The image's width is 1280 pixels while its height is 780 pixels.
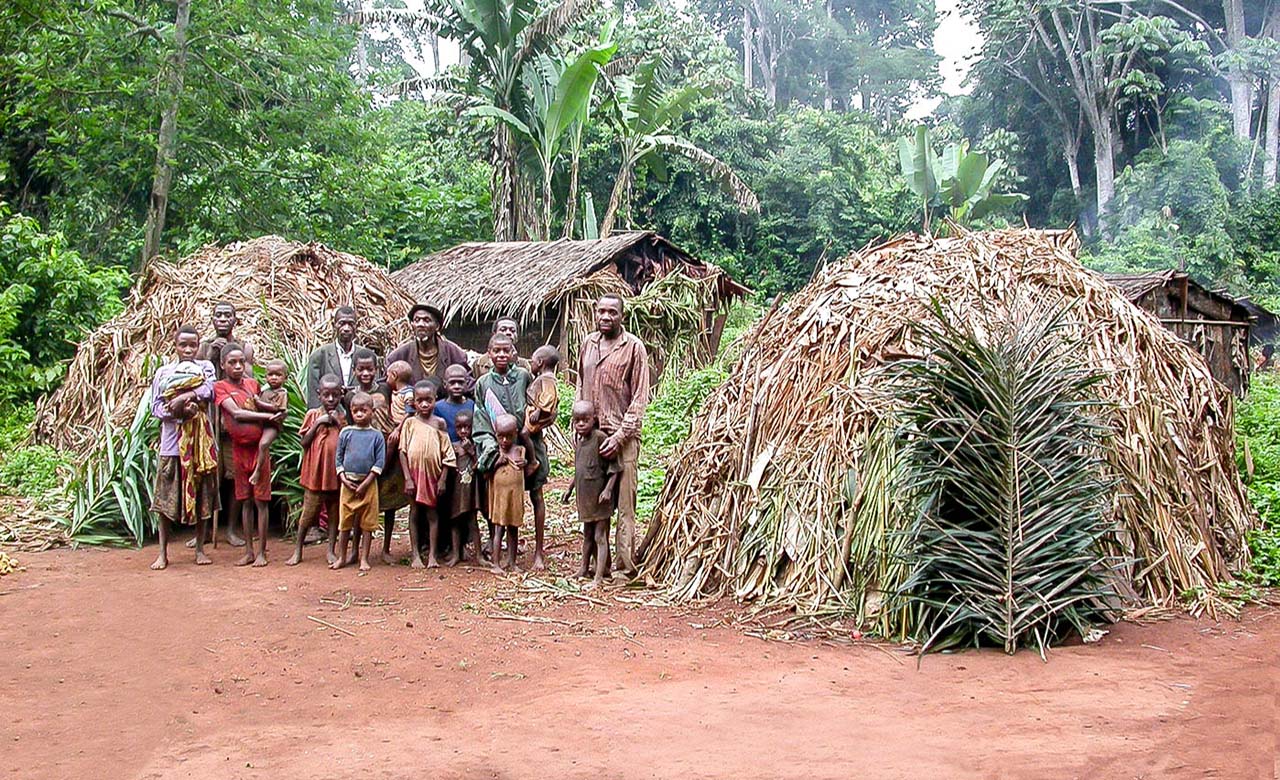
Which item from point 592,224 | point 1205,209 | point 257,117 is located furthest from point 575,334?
point 1205,209

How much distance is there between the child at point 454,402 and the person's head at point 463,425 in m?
0.02

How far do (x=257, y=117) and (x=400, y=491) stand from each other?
31.4 feet

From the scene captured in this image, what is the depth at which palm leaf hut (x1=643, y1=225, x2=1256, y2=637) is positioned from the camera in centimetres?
588

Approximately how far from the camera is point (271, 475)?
759cm

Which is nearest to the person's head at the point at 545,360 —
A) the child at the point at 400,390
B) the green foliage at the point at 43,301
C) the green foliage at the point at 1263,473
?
the child at the point at 400,390

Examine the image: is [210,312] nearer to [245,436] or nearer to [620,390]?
[245,436]

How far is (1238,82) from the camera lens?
25703 mm

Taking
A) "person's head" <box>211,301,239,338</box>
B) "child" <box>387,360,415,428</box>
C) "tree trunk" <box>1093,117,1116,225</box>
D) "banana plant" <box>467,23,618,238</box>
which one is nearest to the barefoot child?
"child" <box>387,360,415,428</box>

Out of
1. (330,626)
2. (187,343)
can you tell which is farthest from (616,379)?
(187,343)

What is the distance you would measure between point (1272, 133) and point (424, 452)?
2526cm

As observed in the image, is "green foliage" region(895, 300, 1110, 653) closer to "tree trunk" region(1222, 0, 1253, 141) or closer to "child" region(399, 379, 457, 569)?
"child" region(399, 379, 457, 569)

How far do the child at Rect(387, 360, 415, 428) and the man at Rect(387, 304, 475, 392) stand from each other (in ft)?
0.44

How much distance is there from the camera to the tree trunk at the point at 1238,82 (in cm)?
2559

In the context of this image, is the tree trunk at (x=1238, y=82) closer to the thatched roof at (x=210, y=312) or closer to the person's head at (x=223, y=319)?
the thatched roof at (x=210, y=312)
